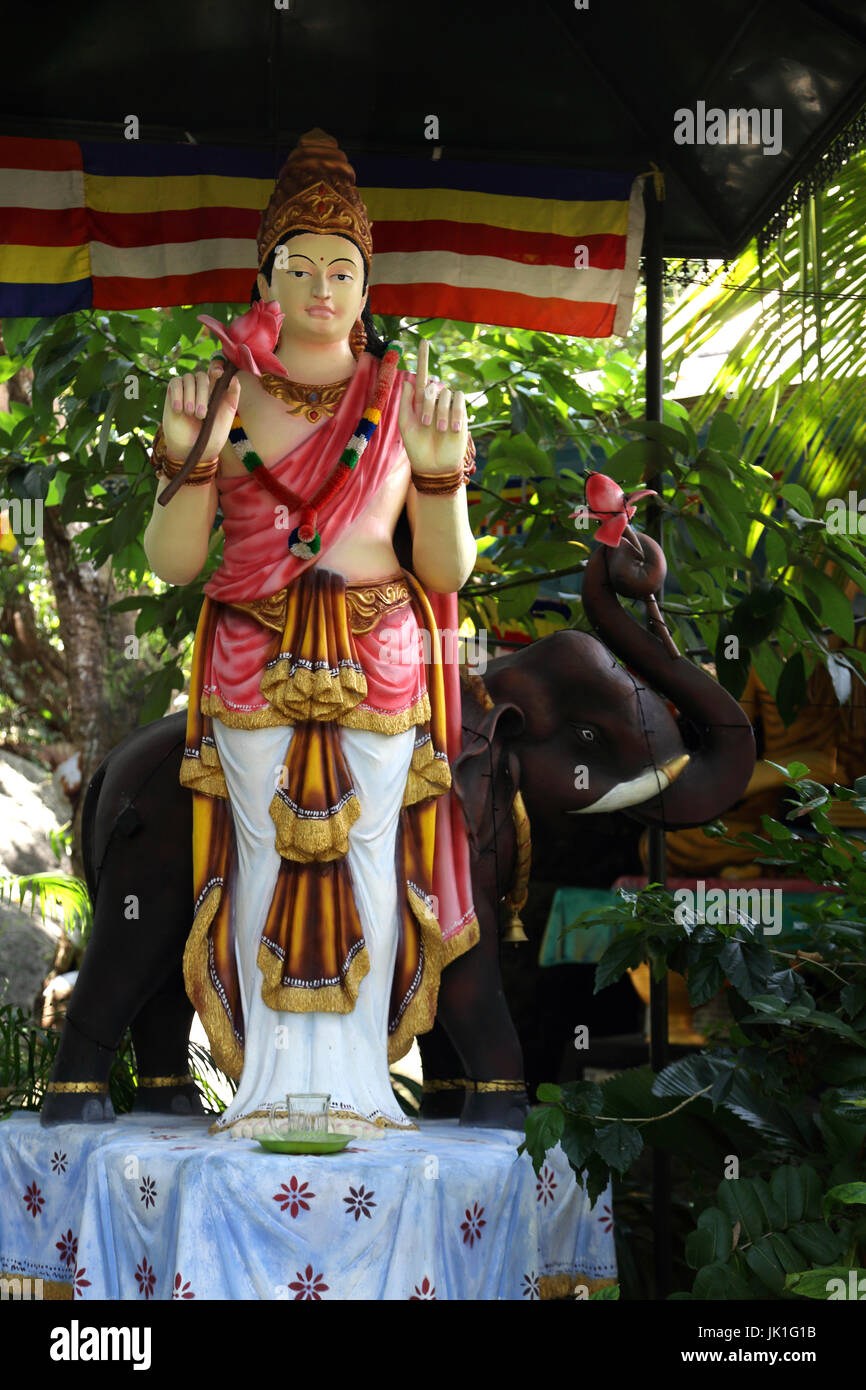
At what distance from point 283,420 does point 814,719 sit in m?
4.53

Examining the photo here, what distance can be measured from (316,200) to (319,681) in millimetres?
1332

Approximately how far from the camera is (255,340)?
4.21m

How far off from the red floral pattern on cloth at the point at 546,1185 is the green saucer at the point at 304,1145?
0.63 metres

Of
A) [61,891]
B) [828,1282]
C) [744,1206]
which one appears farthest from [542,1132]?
[61,891]

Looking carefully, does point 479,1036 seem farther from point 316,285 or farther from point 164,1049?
point 316,285

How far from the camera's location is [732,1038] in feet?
13.0

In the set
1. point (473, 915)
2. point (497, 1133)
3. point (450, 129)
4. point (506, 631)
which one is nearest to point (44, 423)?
point (450, 129)

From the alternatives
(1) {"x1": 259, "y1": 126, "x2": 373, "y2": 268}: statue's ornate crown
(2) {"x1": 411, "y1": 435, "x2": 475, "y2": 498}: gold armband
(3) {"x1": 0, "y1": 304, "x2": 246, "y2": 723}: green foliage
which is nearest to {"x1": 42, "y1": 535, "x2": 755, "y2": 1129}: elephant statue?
(2) {"x1": 411, "y1": 435, "x2": 475, "y2": 498}: gold armband

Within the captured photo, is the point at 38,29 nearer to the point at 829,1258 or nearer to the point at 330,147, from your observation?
the point at 330,147

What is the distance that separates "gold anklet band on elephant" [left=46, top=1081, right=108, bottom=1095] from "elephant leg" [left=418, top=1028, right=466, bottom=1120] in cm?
91

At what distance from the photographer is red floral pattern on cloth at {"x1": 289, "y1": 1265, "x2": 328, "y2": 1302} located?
3.52m

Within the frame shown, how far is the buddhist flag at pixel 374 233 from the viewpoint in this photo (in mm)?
5414

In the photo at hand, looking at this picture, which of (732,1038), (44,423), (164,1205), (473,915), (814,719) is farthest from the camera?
(814,719)
